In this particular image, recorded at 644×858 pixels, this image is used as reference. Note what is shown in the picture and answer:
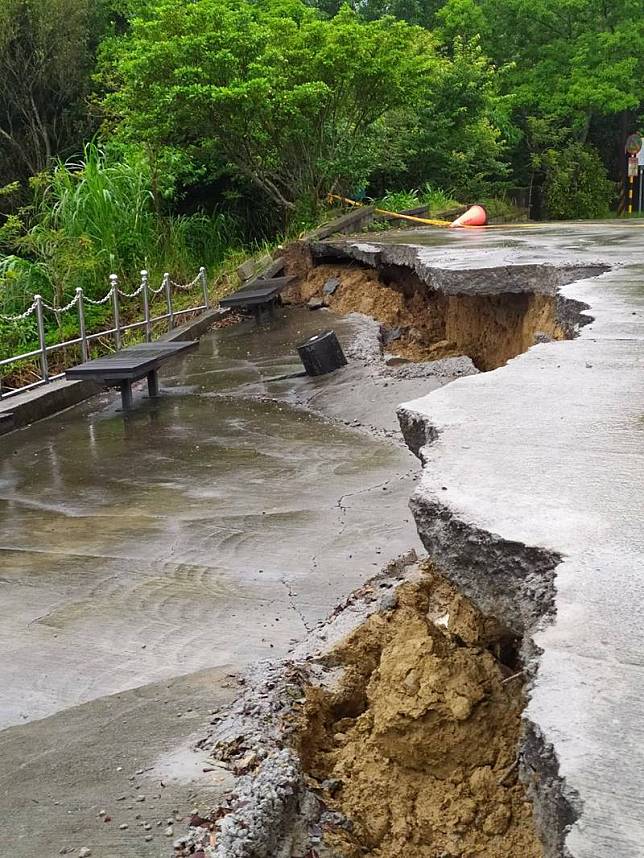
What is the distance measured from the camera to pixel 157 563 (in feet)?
17.6

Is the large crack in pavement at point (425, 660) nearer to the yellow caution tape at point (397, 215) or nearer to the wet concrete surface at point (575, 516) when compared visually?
the wet concrete surface at point (575, 516)

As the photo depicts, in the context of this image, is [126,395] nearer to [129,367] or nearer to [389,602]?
[129,367]

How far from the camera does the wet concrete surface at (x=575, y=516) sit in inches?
72.8

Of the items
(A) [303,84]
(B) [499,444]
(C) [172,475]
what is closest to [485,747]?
(B) [499,444]

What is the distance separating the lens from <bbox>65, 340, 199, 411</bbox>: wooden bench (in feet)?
30.1

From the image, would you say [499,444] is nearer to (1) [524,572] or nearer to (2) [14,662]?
(1) [524,572]

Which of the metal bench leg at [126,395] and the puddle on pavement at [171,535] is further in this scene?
the metal bench leg at [126,395]

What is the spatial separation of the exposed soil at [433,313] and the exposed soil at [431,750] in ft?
14.7

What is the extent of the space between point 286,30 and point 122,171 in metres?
3.66

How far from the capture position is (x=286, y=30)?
15969 mm

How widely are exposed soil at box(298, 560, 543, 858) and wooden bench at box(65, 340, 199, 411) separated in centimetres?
617

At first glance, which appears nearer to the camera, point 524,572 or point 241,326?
point 524,572

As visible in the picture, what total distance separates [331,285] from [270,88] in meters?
3.23

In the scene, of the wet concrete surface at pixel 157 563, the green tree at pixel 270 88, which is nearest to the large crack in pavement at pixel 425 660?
the wet concrete surface at pixel 157 563
